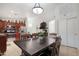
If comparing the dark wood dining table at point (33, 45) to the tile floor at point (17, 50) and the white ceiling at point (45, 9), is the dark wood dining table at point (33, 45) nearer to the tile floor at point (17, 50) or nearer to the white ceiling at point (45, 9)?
the tile floor at point (17, 50)

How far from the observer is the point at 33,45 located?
2.46m

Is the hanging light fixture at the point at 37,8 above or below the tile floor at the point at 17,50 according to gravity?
above

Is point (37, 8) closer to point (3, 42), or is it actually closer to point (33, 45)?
point (33, 45)

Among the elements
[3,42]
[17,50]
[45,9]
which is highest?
[45,9]

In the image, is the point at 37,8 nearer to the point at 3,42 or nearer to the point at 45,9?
the point at 45,9

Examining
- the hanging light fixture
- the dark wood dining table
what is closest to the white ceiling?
the hanging light fixture

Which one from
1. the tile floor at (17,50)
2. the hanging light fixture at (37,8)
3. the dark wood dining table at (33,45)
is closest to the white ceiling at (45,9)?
the hanging light fixture at (37,8)

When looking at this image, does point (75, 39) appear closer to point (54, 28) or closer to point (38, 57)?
point (54, 28)

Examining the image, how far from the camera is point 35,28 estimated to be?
2.48 m

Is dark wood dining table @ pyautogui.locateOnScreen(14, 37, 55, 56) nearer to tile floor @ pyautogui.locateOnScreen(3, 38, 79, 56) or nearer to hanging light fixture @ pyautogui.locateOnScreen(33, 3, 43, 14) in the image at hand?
tile floor @ pyautogui.locateOnScreen(3, 38, 79, 56)

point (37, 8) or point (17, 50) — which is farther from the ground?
point (37, 8)

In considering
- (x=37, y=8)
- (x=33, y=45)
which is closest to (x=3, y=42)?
(x=33, y=45)

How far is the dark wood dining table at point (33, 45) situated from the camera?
236 cm

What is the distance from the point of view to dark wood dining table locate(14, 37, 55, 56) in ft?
7.74
